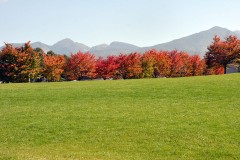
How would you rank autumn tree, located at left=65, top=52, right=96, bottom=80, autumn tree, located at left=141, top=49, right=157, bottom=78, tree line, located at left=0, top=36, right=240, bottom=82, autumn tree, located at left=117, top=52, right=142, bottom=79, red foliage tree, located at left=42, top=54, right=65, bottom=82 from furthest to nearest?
autumn tree, located at left=65, top=52, right=96, bottom=80 < autumn tree, located at left=141, top=49, right=157, bottom=78 < autumn tree, located at left=117, top=52, right=142, bottom=79 < red foliage tree, located at left=42, top=54, right=65, bottom=82 < tree line, located at left=0, top=36, right=240, bottom=82

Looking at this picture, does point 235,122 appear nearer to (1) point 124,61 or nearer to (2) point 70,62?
(1) point 124,61

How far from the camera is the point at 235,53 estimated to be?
7525 centimetres

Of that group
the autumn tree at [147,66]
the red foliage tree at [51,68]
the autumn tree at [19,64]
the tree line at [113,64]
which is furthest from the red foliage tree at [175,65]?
the autumn tree at [19,64]

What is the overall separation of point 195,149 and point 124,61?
249 ft

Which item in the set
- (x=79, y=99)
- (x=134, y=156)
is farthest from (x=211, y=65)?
(x=134, y=156)

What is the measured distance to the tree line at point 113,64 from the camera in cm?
7731

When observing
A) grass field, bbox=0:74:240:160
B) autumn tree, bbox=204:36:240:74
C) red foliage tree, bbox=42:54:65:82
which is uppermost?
autumn tree, bbox=204:36:240:74

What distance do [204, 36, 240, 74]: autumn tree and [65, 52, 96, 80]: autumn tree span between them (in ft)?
115

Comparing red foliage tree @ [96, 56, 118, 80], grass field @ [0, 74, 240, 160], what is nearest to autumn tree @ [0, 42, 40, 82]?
red foliage tree @ [96, 56, 118, 80]

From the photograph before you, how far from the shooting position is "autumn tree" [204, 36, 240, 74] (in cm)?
7562

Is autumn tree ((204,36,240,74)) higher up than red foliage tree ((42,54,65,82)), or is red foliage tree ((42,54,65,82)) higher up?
autumn tree ((204,36,240,74))

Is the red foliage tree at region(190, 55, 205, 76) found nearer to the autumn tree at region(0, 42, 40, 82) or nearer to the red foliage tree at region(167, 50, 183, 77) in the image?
the red foliage tree at region(167, 50, 183, 77)

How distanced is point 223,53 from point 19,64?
55441mm

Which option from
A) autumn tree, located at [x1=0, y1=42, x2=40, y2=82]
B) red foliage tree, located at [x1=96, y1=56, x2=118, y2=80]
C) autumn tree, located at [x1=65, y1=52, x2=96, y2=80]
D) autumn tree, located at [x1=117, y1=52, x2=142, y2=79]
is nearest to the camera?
autumn tree, located at [x1=0, y1=42, x2=40, y2=82]
